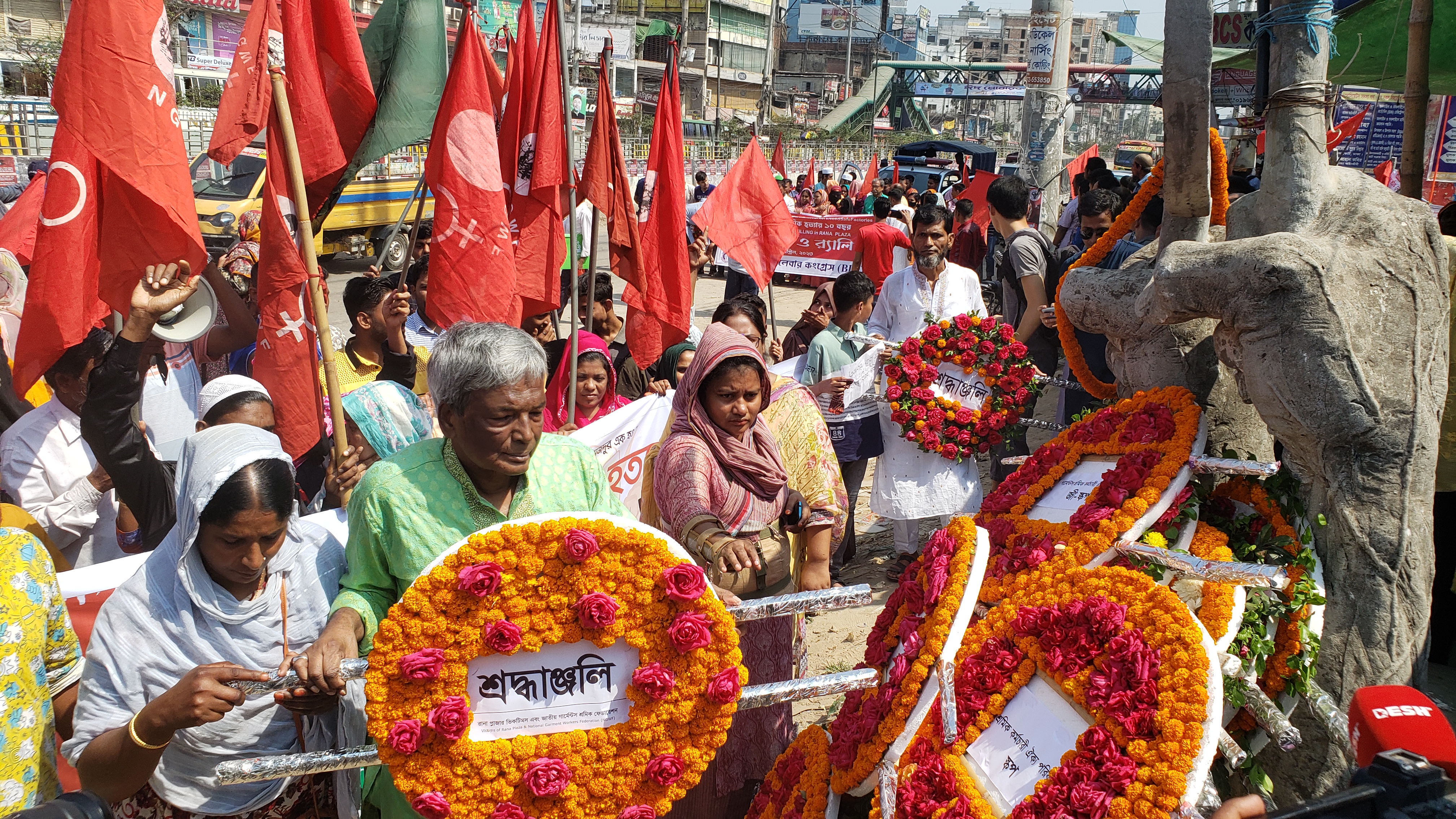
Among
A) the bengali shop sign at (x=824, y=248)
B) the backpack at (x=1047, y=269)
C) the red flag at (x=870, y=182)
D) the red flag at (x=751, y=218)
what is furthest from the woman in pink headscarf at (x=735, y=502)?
the red flag at (x=870, y=182)

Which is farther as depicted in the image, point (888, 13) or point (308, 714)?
point (888, 13)

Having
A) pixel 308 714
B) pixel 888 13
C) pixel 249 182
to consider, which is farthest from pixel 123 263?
pixel 888 13

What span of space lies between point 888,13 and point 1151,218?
102 m

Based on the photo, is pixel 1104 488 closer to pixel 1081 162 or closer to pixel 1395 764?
pixel 1395 764

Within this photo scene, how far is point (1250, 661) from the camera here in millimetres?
2521

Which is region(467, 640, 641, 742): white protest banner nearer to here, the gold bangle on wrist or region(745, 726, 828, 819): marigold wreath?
the gold bangle on wrist

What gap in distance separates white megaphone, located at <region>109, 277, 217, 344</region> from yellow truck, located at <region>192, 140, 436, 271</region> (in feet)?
32.1

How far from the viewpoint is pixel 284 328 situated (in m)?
3.75

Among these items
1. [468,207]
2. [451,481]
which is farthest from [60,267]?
[451,481]

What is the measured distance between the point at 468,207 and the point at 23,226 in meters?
2.61

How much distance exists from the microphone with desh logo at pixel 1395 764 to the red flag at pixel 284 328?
11.4ft

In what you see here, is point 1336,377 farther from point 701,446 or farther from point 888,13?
point 888,13

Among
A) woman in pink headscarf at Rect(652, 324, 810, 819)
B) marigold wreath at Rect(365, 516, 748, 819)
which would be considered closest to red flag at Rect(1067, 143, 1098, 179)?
woman in pink headscarf at Rect(652, 324, 810, 819)

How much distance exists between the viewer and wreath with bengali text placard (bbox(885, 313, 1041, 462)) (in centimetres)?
523
